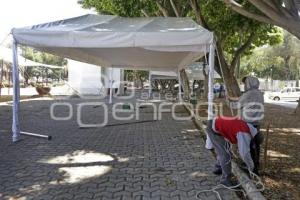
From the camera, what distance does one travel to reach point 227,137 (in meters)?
6.34

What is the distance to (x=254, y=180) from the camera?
6473mm

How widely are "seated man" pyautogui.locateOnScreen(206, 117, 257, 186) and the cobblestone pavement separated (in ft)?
1.36

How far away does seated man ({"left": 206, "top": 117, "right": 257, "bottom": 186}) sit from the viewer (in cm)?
620

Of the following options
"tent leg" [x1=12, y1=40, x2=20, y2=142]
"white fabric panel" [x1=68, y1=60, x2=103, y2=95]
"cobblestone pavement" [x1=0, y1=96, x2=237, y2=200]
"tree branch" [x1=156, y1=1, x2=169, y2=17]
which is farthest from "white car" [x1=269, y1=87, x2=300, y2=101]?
"tent leg" [x1=12, y1=40, x2=20, y2=142]

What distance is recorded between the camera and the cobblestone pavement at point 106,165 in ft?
20.2

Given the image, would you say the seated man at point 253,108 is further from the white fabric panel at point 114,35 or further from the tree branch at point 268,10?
the tree branch at point 268,10

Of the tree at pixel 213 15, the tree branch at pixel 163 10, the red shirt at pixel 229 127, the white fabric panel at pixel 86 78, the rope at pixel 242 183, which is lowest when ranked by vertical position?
the rope at pixel 242 183

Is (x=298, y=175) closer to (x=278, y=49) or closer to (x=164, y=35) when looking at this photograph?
(x=164, y=35)

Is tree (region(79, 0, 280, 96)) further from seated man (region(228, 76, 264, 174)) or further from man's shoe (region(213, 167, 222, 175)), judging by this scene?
man's shoe (region(213, 167, 222, 175))

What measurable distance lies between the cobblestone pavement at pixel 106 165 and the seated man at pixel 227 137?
0.41 meters

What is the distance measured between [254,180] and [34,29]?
20.1 ft

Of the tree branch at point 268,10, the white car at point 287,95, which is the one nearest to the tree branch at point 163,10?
the tree branch at point 268,10

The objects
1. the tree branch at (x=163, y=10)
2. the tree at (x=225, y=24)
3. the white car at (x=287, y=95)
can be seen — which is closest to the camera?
the tree at (x=225, y=24)

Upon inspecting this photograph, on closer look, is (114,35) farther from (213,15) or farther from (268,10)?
(213,15)
